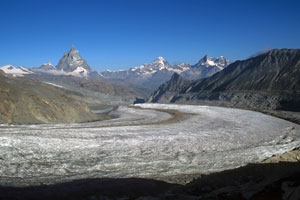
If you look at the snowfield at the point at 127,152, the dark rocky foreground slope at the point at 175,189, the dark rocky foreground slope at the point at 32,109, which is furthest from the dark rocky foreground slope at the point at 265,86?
the dark rocky foreground slope at the point at 175,189

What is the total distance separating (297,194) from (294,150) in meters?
13.3

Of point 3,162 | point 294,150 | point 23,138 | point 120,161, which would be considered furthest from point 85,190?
point 294,150

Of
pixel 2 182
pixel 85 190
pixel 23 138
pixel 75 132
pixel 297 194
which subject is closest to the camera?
pixel 297 194

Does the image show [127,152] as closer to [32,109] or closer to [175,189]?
[175,189]

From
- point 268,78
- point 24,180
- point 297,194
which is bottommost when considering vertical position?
point 24,180

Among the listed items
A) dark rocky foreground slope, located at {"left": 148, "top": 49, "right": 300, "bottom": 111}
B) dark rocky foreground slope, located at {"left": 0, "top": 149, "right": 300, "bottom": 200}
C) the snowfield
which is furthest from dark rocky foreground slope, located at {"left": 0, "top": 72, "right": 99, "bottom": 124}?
dark rocky foreground slope, located at {"left": 148, "top": 49, "right": 300, "bottom": 111}

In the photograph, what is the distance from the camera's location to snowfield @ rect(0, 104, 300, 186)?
12453 millimetres

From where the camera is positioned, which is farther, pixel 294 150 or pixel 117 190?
pixel 294 150

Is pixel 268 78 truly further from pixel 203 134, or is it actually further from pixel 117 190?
pixel 117 190

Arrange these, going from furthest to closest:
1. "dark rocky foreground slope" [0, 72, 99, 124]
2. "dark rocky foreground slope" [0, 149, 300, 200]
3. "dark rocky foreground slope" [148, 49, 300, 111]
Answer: "dark rocky foreground slope" [148, 49, 300, 111] < "dark rocky foreground slope" [0, 72, 99, 124] < "dark rocky foreground slope" [0, 149, 300, 200]

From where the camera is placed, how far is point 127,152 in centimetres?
1642

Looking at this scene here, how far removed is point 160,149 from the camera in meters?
17.4

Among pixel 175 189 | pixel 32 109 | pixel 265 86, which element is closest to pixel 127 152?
pixel 175 189

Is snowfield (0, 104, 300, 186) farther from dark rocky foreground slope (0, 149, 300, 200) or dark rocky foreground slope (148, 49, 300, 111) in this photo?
dark rocky foreground slope (148, 49, 300, 111)
